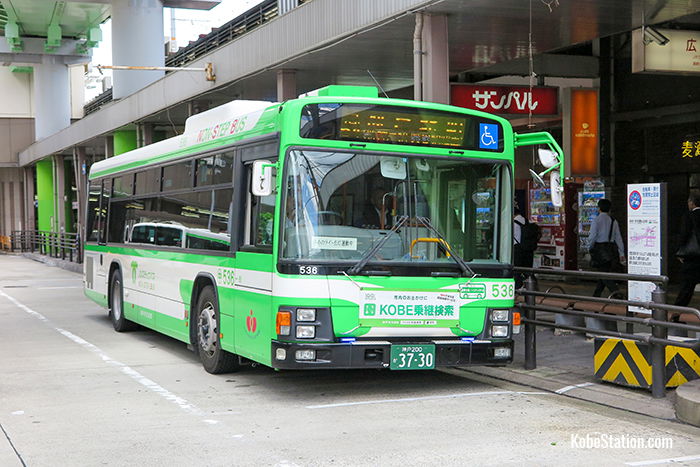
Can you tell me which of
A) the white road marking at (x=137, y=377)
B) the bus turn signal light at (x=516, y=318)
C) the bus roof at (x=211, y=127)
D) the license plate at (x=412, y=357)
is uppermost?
the bus roof at (x=211, y=127)

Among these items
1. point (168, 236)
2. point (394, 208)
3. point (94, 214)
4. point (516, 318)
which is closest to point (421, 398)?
point (516, 318)

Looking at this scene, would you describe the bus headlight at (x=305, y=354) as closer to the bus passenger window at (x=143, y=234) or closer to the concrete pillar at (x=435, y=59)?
the bus passenger window at (x=143, y=234)

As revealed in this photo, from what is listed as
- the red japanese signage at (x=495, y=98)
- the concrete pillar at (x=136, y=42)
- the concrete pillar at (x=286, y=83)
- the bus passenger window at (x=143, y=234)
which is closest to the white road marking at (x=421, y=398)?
the bus passenger window at (x=143, y=234)

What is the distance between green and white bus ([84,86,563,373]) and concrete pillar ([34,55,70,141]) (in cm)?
3805

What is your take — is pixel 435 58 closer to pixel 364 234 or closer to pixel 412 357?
pixel 364 234

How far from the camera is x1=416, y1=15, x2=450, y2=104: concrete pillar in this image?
12.7 meters

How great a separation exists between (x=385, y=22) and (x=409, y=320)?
20.3 ft

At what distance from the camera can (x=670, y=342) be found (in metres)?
8.32

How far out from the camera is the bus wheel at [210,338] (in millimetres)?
10125

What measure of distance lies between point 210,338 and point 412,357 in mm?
2802

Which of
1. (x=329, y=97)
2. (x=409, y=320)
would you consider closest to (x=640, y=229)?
(x=409, y=320)

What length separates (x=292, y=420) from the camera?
312 inches

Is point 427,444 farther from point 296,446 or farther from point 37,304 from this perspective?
point 37,304

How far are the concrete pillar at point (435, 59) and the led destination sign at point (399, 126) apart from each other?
3524 millimetres
